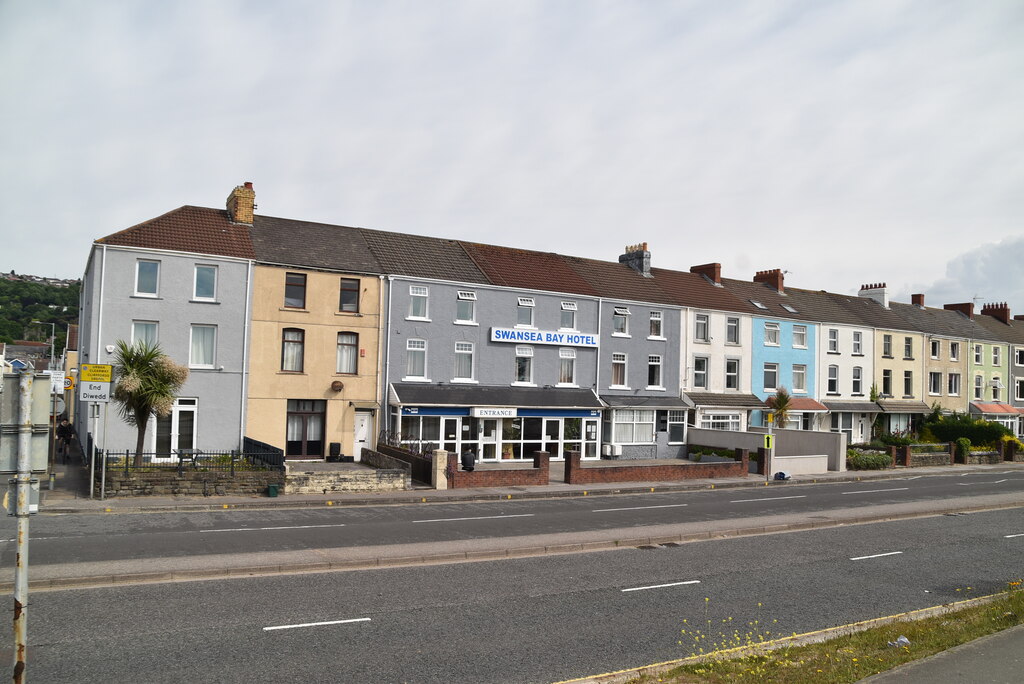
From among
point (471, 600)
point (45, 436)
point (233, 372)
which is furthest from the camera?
point (233, 372)

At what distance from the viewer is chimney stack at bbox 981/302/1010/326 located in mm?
71750

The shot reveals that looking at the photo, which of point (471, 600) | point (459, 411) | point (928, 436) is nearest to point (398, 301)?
point (459, 411)

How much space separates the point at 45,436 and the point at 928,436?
55037mm

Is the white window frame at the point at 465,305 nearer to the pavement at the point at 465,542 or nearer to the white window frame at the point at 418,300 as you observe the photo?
the white window frame at the point at 418,300

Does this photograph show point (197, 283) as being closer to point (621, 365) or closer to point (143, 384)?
point (143, 384)

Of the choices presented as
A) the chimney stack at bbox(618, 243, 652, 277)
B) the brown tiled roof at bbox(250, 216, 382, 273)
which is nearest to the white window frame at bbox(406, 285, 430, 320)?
the brown tiled roof at bbox(250, 216, 382, 273)

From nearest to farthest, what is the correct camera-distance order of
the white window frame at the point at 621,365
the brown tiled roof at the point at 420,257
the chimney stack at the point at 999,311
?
the brown tiled roof at the point at 420,257 < the white window frame at the point at 621,365 < the chimney stack at the point at 999,311

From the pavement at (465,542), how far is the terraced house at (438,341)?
2670mm

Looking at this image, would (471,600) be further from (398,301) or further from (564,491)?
(398,301)

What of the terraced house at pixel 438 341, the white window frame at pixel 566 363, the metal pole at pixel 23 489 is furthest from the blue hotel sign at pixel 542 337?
the metal pole at pixel 23 489

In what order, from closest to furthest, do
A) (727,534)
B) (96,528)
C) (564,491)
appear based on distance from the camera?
(96,528) → (727,534) → (564,491)

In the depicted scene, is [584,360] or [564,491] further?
[584,360]

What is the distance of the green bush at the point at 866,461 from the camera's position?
133 ft

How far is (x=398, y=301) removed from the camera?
113 ft
